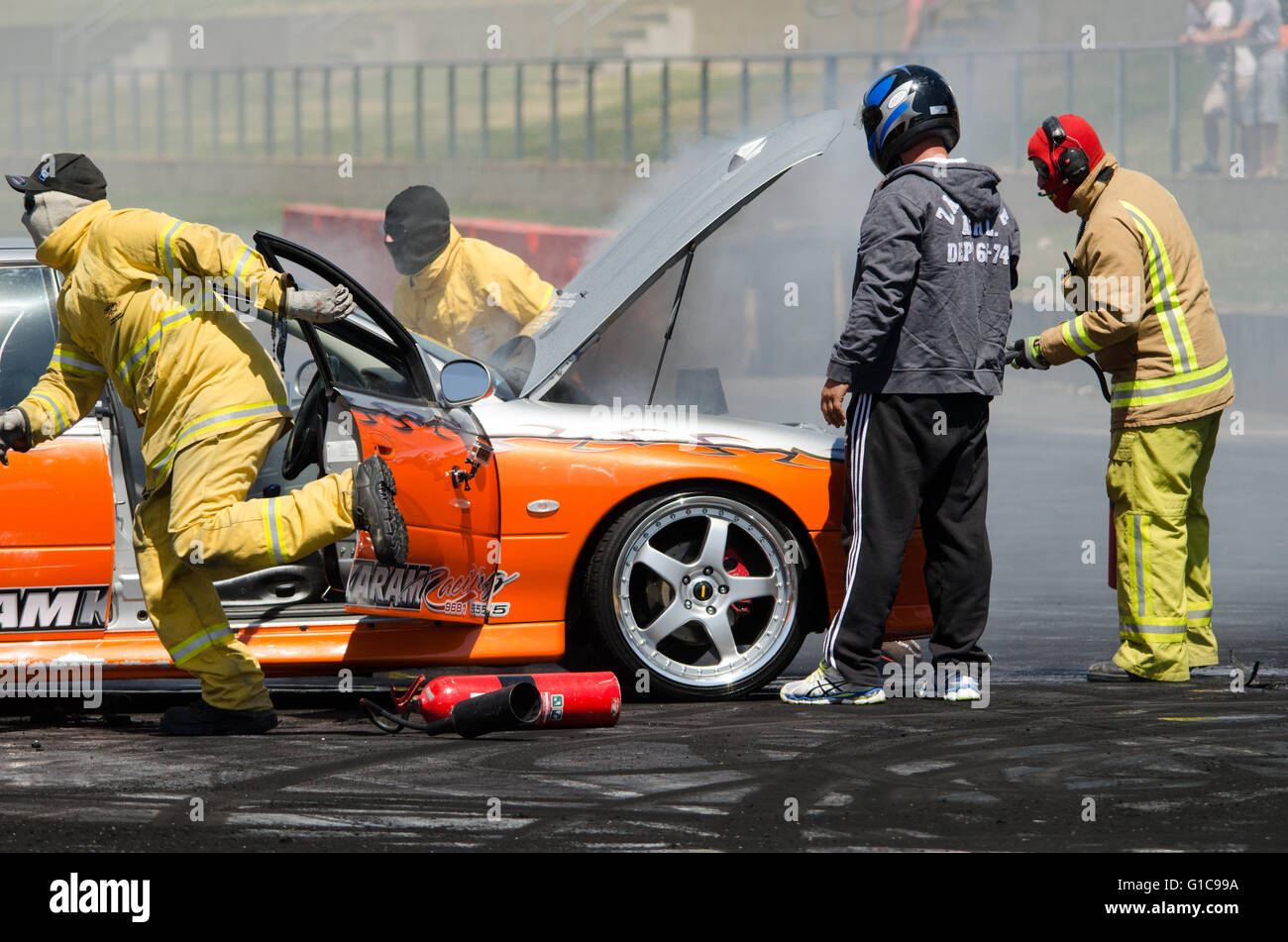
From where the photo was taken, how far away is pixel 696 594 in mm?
6125

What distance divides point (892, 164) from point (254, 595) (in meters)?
2.55

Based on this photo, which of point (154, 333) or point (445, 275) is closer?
point (154, 333)

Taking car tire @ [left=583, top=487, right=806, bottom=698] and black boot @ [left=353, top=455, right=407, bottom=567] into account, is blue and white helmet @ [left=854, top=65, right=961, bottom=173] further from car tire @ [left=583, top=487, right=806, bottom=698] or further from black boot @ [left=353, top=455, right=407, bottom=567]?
black boot @ [left=353, top=455, right=407, bottom=567]

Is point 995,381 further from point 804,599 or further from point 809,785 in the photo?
point 809,785

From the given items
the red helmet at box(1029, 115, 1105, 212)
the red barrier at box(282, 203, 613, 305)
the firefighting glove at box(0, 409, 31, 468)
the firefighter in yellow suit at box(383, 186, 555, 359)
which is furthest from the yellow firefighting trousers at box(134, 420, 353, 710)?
the red barrier at box(282, 203, 613, 305)

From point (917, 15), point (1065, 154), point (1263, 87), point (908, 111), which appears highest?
point (917, 15)

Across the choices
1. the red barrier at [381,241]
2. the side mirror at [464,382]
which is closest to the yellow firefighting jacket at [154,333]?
the side mirror at [464,382]

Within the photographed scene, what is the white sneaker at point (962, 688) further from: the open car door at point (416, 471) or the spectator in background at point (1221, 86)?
the spectator in background at point (1221, 86)

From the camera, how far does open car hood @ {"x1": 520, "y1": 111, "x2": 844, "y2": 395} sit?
6066mm

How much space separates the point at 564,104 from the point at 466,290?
18.7 meters

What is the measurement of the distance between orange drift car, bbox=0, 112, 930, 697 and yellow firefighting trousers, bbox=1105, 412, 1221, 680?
0.78m

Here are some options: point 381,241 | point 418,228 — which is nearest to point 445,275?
point 418,228

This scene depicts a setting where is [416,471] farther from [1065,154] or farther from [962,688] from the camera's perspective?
[1065,154]

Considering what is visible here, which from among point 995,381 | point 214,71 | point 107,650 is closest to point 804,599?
point 995,381
